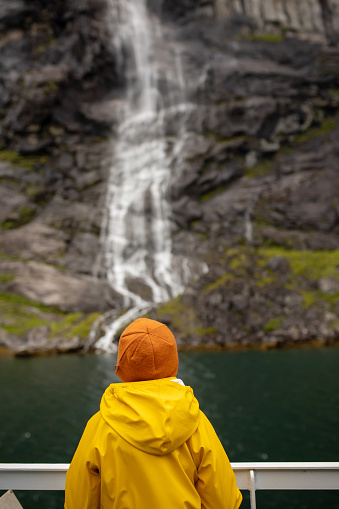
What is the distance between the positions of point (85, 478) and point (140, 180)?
38.3 m

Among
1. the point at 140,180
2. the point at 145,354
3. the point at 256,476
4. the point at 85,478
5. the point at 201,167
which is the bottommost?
the point at 256,476

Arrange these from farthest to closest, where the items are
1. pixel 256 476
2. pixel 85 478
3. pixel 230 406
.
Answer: pixel 230 406 < pixel 256 476 < pixel 85 478

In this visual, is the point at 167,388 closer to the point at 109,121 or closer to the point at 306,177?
the point at 306,177

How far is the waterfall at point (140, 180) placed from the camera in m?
31.7

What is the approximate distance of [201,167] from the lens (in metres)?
38.8

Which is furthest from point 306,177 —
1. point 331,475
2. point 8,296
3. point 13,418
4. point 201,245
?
point 331,475

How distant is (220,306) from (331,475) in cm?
2544

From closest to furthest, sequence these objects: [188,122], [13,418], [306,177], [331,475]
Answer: [331,475] < [13,418] < [306,177] < [188,122]

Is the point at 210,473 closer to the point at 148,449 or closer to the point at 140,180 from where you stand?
the point at 148,449

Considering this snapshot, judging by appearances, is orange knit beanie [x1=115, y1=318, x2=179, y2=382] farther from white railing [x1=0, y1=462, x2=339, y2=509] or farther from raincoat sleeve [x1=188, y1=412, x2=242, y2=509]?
white railing [x1=0, y1=462, x2=339, y2=509]

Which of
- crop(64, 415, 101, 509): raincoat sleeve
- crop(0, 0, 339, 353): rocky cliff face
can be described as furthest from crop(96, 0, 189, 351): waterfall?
crop(64, 415, 101, 509): raincoat sleeve

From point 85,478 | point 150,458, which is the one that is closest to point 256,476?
point 150,458

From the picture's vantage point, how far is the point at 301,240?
116 ft

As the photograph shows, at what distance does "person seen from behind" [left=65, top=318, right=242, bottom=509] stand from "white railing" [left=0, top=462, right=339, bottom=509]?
23.5 inches
